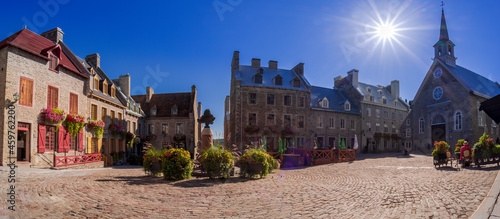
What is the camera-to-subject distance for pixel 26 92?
14211 mm

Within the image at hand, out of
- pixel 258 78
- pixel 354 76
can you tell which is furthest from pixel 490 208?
pixel 354 76

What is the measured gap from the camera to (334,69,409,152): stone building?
1375 inches

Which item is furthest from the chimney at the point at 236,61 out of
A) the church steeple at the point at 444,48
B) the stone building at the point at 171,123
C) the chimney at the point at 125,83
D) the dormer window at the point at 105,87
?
the church steeple at the point at 444,48

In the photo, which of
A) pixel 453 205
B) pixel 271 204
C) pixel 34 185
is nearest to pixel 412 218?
pixel 453 205

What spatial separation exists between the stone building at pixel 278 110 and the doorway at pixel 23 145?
1633cm

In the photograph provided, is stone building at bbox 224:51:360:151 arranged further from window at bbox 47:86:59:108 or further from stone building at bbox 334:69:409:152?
window at bbox 47:86:59:108

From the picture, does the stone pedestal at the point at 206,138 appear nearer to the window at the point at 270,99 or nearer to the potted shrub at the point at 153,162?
the potted shrub at the point at 153,162

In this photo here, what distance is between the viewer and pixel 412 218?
484 centimetres

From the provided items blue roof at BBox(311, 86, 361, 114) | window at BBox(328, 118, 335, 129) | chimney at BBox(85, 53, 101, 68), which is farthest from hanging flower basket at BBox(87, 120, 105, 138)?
window at BBox(328, 118, 335, 129)

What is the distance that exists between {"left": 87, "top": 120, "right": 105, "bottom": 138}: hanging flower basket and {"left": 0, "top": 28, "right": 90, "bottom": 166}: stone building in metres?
0.96

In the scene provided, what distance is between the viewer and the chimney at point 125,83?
28625 mm

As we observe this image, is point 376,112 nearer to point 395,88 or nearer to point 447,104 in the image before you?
point 395,88

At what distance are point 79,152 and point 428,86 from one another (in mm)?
36486

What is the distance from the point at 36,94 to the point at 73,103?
3.34 metres
